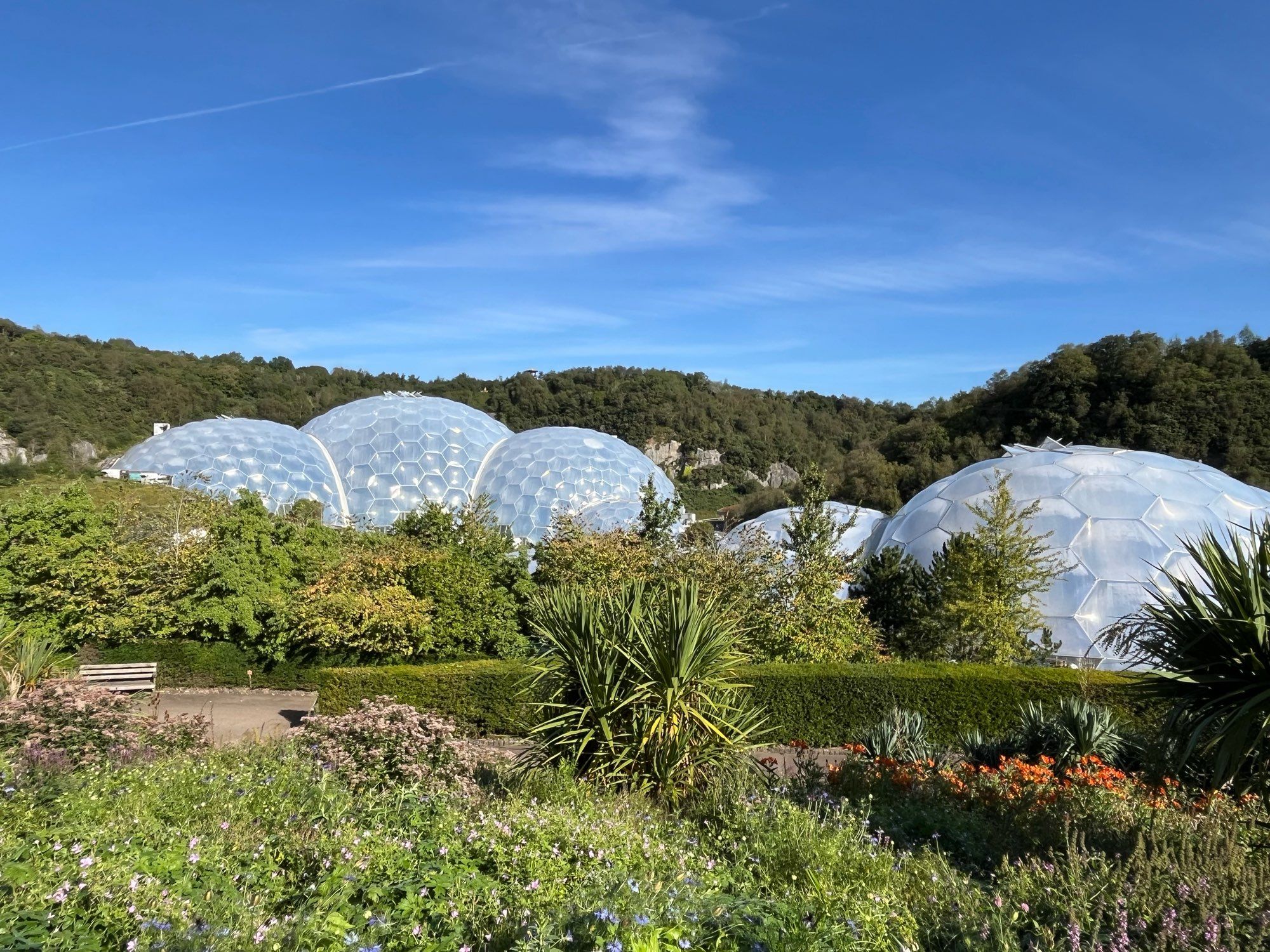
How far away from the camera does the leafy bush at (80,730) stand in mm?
6566

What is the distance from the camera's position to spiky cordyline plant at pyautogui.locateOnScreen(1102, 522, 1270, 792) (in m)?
4.86

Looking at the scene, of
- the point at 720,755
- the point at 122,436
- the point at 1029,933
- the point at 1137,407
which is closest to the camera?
the point at 1029,933

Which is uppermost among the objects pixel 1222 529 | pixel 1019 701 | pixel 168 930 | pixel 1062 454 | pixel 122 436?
pixel 122 436

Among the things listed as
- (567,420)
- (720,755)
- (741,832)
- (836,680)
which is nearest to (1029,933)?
(741,832)

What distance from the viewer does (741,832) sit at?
5223 millimetres

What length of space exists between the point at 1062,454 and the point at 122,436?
45879 millimetres

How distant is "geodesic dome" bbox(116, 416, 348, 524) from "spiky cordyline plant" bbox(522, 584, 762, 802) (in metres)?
25.8

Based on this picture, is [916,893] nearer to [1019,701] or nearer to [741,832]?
[741,832]

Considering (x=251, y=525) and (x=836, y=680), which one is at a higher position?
(x=251, y=525)

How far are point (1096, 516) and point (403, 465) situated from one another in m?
25.1

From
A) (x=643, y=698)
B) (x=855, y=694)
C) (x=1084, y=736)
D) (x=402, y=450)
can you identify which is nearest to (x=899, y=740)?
(x=1084, y=736)

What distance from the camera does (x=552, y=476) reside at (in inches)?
1319

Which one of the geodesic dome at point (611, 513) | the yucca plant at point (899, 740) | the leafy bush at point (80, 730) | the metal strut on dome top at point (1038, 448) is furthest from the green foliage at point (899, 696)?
the geodesic dome at point (611, 513)

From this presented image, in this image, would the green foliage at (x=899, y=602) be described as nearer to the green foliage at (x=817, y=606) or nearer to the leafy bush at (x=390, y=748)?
the green foliage at (x=817, y=606)
